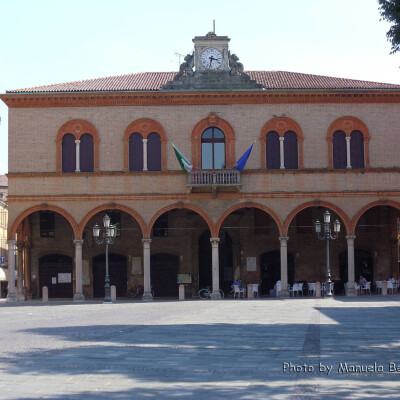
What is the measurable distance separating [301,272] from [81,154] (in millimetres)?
13460

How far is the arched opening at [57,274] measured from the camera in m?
43.2

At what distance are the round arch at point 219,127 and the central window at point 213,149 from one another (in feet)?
0.67

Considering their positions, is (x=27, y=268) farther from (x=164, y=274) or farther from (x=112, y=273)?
(x=164, y=274)

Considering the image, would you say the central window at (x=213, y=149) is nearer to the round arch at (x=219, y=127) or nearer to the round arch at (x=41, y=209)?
the round arch at (x=219, y=127)

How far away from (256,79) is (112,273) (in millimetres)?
13252

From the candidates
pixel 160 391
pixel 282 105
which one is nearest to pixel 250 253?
pixel 282 105

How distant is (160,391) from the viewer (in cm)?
1009

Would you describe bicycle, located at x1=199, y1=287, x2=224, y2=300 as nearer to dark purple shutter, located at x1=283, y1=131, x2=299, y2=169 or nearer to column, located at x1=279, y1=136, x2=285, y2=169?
column, located at x1=279, y1=136, x2=285, y2=169

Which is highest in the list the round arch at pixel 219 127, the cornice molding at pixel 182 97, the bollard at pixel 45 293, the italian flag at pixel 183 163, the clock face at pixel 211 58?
the clock face at pixel 211 58

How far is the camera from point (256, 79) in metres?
43.0

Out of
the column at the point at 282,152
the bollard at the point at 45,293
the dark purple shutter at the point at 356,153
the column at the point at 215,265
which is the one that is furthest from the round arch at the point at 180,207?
the dark purple shutter at the point at 356,153

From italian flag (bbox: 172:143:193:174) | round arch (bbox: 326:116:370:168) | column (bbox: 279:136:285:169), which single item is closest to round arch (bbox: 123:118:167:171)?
italian flag (bbox: 172:143:193:174)

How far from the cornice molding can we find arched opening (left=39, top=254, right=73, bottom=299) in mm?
8578

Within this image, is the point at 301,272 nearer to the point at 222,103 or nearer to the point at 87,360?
the point at 222,103
